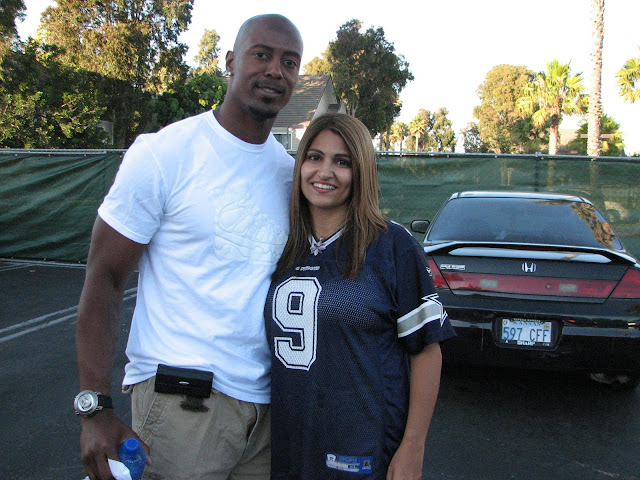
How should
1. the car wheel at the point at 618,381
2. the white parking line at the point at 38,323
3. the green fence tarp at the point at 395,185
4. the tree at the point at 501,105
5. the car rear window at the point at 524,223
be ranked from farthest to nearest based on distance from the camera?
the tree at the point at 501,105 < the green fence tarp at the point at 395,185 < the white parking line at the point at 38,323 < the car rear window at the point at 524,223 < the car wheel at the point at 618,381

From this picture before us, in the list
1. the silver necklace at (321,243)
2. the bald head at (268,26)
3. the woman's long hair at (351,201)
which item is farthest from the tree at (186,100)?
the silver necklace at (321,243)

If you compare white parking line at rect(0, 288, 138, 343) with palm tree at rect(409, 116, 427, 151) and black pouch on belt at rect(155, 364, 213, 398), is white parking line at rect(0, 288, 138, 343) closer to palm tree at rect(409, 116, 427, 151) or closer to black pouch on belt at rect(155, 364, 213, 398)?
black pouch on belt at rect(155, 364, 213, 398)

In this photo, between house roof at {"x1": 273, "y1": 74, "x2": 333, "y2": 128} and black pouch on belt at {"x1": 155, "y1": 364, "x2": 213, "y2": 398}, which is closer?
black pouch on belt at {"x1": 155, "y1": 364, "x2": 213, "y2": 398}

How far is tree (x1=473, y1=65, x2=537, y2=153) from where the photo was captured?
60.0 meters

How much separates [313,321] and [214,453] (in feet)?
1.63

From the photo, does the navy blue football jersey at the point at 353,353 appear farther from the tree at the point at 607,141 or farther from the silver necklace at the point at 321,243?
the tree at the point at 607,141

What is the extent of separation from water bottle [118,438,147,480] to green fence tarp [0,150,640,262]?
303 inches

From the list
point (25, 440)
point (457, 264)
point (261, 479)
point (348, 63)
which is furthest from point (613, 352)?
point (348, 63)

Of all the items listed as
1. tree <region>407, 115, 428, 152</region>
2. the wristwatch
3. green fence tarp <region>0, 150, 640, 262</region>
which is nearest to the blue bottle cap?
the wristwatch

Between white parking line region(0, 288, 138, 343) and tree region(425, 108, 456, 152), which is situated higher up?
tree region(425, 108, 456, 152)

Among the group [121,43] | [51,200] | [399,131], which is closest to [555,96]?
[121,43]

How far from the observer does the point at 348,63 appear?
125ft

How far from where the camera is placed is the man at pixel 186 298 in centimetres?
166

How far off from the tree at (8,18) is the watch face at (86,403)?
1586 cm
